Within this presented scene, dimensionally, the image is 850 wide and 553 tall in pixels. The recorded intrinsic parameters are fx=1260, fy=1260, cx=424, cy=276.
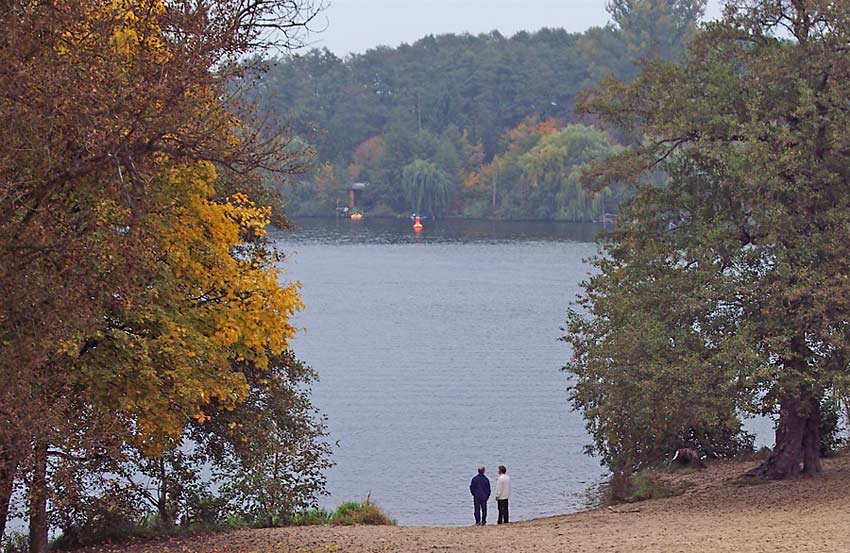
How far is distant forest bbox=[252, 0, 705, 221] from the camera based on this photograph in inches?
5807

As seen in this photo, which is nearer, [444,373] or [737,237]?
[737,237]

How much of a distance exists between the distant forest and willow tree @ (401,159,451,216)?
0.54ft

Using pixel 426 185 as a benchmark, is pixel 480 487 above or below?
below

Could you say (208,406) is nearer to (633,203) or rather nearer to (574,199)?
(633,203)

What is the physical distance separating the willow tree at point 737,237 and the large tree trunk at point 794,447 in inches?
1.3

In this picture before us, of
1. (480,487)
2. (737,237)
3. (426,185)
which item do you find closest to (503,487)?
(480,487)

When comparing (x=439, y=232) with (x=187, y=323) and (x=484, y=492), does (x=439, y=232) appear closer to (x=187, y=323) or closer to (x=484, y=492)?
(x=484, y=492)

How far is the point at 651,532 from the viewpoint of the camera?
18.9 meters

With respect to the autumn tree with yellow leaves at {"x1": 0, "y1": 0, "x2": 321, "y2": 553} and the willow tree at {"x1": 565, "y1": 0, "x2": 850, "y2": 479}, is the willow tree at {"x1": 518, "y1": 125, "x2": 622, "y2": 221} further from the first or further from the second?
the autumn tree with yellow leaves at {"x1": 0, "y1": 0, "x2": 321, "y2": 553}

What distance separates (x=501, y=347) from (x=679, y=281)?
126 feet

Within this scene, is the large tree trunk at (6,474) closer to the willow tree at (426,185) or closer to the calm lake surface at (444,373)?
the calm lake surface at (444,373)

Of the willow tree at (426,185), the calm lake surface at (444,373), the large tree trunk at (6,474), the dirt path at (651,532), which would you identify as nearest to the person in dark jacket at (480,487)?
the dirt path at (651,532)

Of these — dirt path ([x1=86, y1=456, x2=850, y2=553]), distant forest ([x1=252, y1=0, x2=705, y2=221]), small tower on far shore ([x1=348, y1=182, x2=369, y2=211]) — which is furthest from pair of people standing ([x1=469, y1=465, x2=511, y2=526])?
small tower on far shore ([x1=348, y1=182, x2=369, y2=211])

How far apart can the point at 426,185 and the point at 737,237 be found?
12302 centimetres
